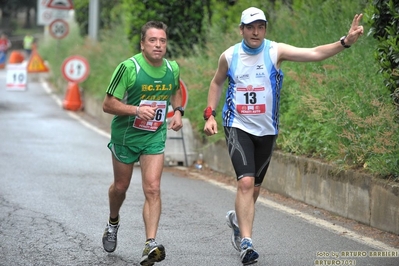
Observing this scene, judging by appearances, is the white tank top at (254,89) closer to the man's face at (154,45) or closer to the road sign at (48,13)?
the man's face at (154,45)

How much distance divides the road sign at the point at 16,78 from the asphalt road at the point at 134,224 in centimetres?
1178

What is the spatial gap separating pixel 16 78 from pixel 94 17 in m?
3.02

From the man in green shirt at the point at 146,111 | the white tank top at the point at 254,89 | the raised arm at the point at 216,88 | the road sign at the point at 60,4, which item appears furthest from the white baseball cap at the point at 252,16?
the road sign at the point at 60,4

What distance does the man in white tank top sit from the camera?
283 inches

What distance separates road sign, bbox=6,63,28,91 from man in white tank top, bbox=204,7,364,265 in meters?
19.5

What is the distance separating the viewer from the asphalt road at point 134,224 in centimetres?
743

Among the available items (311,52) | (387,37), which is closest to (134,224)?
(311,52)

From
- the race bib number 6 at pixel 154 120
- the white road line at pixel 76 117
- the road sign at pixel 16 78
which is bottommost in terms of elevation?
the white road line at pixel 76 117

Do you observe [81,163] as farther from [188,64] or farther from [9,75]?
[9,75]

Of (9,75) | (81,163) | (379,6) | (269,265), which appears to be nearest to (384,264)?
(269,265)

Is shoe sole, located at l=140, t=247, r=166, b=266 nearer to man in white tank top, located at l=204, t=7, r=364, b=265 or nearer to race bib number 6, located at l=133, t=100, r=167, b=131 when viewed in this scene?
man in white tank top, located at l=204, t=7, r=364, b=265

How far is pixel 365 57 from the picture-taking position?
11766mm

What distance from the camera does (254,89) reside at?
7.24 m

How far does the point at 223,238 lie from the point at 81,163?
5798mm
